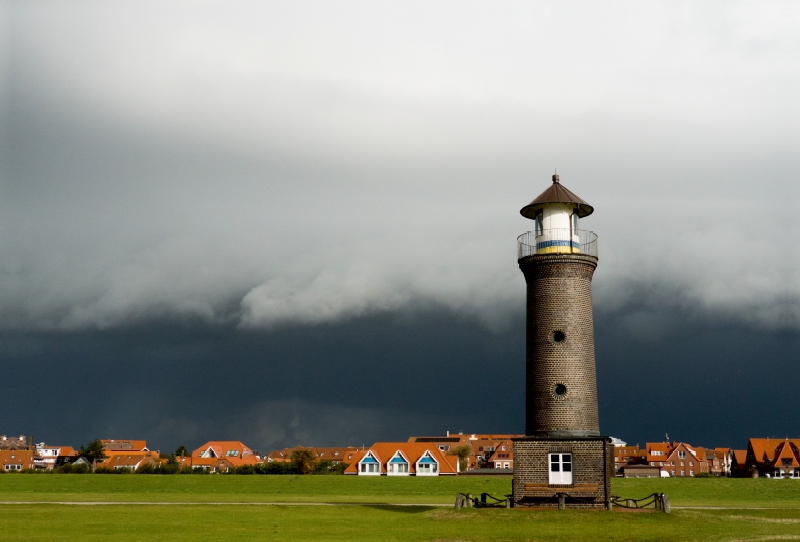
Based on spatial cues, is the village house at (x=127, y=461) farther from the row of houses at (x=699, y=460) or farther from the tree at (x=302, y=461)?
the row of houses at (x=699, y=460)

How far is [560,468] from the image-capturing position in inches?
1331

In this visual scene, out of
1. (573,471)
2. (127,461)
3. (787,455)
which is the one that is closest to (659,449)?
(787,455)

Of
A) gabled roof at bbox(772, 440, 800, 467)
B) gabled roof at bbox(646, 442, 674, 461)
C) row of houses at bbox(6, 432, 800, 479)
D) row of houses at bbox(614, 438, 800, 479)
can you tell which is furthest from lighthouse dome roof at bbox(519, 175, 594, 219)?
gabled roof at bbox(646, 442, 674, 461)

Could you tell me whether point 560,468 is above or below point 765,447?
below

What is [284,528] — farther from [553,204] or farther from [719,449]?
[719,449]

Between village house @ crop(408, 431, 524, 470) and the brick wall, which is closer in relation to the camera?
the brick wall

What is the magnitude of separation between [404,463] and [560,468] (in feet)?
238

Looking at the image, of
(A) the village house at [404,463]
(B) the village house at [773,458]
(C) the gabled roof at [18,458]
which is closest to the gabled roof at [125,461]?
(C) the gabled roof at [18,458]

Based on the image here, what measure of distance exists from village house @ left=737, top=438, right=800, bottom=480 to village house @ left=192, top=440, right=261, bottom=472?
81.0 m

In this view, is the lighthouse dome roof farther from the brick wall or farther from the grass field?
the grass field

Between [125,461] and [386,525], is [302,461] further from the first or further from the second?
[386,525]

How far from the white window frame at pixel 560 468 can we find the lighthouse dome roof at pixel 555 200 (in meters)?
11.1

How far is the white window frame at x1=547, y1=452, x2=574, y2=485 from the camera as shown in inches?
1330

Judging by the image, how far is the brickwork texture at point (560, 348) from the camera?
3438 centimetres
